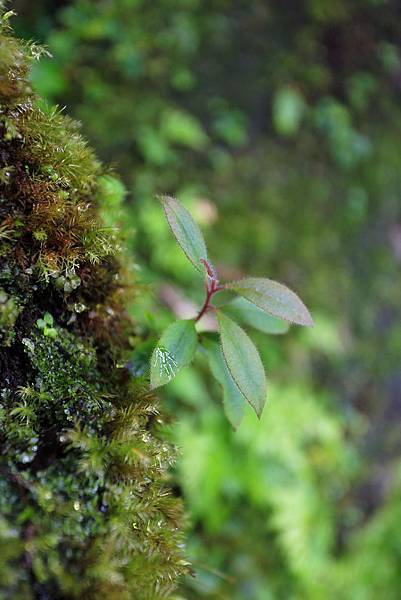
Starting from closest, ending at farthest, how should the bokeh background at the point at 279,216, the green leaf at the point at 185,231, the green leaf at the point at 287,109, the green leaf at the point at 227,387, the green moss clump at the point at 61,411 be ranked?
the green moss clump at the point at 61,411 < the green leaf at the point at 185,231 < the green leaf at the point at 227,387 < the bokeh background at the point at 279,216 < the green leaf at the point at 287,109

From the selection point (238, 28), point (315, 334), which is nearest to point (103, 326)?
point (315, 334)

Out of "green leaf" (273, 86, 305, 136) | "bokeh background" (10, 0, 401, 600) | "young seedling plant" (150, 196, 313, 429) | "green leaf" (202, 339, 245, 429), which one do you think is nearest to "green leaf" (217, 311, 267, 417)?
"young seedling plant" (150, 196, 313, 429)

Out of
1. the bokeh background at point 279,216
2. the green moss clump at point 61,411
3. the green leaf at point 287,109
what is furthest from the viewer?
the green leaf at point 287,109

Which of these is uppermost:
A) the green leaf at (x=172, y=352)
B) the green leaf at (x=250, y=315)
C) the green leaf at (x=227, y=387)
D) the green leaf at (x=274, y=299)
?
the green leaf at (x=274, y=299)

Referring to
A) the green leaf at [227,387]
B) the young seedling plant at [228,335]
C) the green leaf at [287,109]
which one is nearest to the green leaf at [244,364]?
the young seedling plant at [228,335]

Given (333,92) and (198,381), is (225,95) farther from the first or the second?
(198,381)

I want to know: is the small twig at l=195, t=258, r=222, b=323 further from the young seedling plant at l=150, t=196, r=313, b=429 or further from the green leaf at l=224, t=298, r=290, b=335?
the green leaf at l=224, t=298, r=290, b=335

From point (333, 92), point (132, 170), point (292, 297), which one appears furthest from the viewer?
point (333, 92)

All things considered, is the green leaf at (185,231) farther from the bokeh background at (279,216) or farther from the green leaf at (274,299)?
the bokeh background at (279,216)
